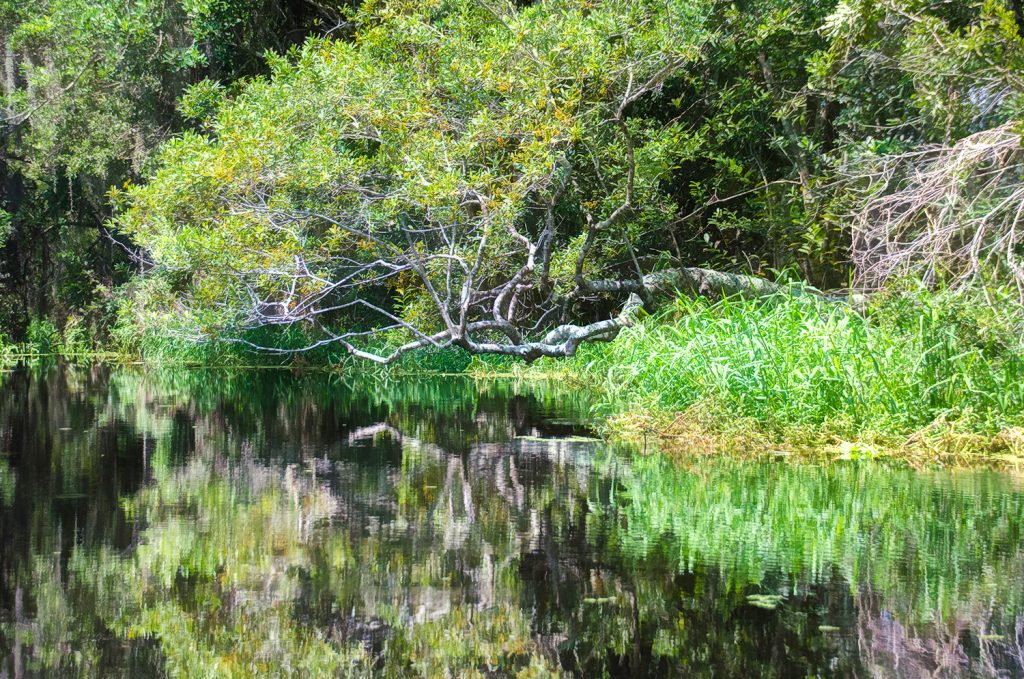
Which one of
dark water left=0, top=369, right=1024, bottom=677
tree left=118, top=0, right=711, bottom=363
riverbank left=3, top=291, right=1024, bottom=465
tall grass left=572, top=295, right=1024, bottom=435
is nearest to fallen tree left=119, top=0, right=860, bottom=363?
tree left=118, top=0, right=711, bottom=363

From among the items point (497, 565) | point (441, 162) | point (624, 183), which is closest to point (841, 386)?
point (497, 565)

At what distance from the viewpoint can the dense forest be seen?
714 cm

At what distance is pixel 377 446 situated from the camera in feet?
24.7

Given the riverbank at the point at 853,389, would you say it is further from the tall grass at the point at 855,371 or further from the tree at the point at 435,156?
the tree at the point at 435,156

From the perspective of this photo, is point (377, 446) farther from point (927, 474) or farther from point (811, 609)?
point (811, 609)

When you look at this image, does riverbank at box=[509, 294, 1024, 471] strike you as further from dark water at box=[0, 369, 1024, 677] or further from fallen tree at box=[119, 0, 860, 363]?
fallen tree at box=[119, 0, 860, 363]

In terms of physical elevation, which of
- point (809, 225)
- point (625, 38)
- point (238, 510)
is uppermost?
point (625, 38)

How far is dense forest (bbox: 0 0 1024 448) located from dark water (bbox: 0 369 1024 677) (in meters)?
1.69

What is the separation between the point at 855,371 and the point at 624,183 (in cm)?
548

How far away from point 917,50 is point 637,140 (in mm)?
5411

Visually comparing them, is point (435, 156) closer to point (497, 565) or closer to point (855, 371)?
point (855, 371)

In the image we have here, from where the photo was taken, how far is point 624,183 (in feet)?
39.6

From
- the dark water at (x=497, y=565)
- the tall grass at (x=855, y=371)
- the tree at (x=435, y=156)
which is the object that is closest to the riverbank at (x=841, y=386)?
the tall grass at (x=855, y=371)

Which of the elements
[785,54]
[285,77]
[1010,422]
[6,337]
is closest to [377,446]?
[1010,422]
